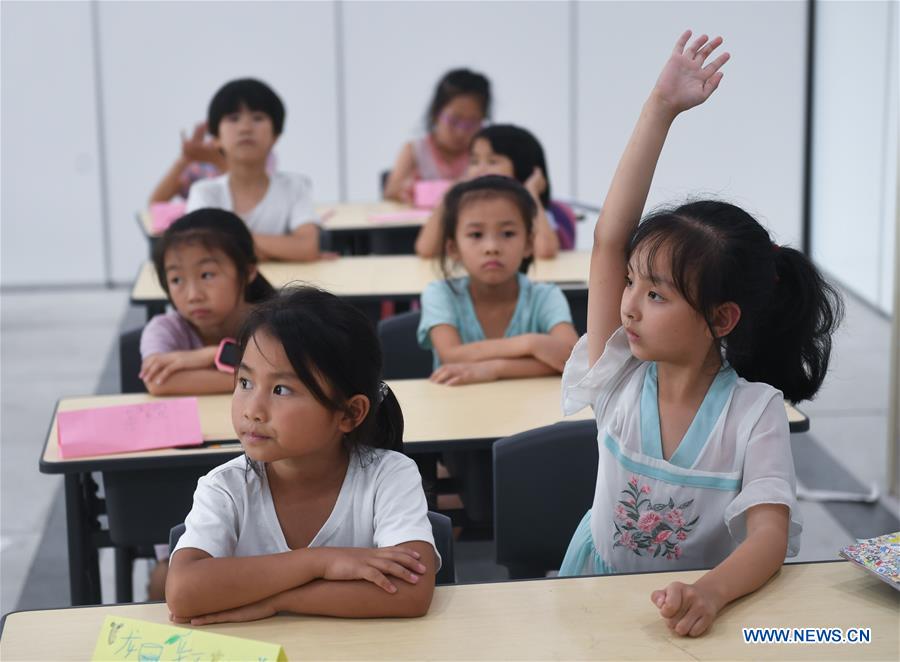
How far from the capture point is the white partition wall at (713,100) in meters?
6.59

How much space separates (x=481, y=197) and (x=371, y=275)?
948mm

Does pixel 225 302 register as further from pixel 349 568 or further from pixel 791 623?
pixel 791 623

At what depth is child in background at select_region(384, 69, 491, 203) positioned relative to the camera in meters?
4.88

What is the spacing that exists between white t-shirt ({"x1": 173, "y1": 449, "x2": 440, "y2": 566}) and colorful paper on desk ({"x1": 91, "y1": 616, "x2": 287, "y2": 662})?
0.61 feet

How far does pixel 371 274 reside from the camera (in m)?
3.61

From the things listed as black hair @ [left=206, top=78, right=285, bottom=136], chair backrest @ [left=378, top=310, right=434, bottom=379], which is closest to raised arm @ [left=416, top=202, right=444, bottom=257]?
black hair @ [left=206, top=78, right=285, bottom=136]

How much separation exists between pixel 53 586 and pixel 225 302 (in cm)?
96

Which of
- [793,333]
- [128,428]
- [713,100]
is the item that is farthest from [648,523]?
[713,100]

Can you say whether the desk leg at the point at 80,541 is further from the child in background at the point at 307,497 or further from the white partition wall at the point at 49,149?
the white partition wall at the point at 49,149

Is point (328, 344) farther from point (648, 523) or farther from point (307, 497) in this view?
point (648, 523)

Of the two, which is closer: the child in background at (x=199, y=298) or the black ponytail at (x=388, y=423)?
the black ponytail at (x=388, y=423)

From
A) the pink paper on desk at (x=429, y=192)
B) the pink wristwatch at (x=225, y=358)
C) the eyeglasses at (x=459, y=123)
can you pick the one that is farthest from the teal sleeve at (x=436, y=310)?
the eyeglasses at (x=459, y=123)

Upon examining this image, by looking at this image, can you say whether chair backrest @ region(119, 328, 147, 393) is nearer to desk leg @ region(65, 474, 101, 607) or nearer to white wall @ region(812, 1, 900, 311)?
desk leg @ region(65, 474, 101, 607)

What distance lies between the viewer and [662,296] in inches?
62.1
